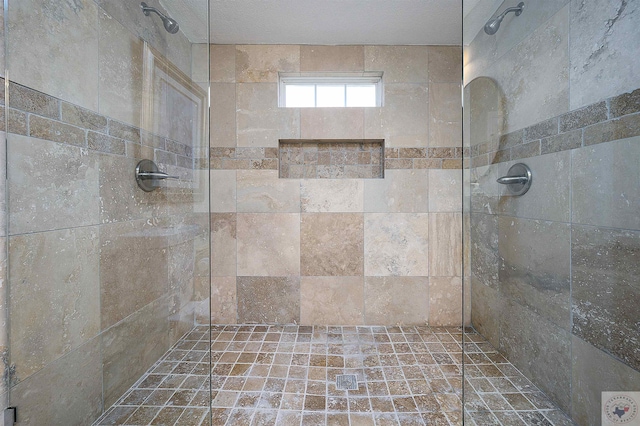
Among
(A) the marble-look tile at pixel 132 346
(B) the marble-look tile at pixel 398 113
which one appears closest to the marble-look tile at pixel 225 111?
(B) the marble-look tile at pixel 398 113

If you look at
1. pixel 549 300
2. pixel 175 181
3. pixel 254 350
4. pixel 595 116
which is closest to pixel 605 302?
pixel 549 300

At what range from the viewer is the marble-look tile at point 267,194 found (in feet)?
6.75

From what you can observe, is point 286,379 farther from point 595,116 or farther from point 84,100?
point 595,116

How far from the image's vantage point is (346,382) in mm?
1384

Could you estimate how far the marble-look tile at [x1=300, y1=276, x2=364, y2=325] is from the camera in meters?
2.05

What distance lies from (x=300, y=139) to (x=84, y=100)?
130 centimetres

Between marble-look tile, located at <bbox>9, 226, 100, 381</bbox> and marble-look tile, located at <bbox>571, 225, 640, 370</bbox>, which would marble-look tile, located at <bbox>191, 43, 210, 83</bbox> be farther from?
marble-look tile, located at <bbox>571, 225, 640, 370</bbox>

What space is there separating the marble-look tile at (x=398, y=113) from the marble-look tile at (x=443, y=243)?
1.92 ft

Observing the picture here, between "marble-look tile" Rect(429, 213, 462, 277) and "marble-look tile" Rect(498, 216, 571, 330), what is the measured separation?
99 centimetres

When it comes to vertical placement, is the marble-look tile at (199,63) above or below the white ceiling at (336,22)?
below

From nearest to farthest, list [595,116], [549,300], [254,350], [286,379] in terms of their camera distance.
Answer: [595,116] → [549,300] → [286,379] → [254,350]

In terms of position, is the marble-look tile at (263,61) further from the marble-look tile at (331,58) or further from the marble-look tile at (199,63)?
the marble-look tile at (199,63)

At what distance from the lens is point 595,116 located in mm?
879

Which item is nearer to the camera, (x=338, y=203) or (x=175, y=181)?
(x=175, y=181)
